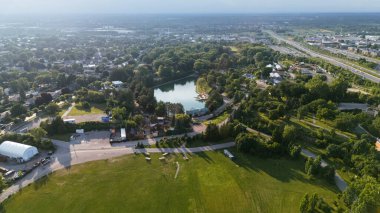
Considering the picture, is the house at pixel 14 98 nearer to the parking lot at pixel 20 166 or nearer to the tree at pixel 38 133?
the tree at pixel 38 133

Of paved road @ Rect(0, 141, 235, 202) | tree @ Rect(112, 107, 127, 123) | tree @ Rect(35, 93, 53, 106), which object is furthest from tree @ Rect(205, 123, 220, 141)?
tree @ Rect(35, 93, 53, 106)

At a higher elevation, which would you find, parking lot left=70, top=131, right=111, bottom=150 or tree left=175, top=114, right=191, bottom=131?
tree left=175, top=114, right=191, bottom=131

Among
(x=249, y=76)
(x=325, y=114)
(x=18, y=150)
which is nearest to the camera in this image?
(x=18, y=150)

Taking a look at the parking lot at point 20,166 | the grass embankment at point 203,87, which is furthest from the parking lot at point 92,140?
the grass embankment at point 203,87

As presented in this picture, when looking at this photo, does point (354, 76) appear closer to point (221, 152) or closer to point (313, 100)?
point (313, 100)

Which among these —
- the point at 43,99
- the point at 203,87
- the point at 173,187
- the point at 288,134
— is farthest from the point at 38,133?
the point at 203,87

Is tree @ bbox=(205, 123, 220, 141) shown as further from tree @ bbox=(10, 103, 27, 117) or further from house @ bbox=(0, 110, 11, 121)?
house @ bbox=(0, 110, 11, 121)

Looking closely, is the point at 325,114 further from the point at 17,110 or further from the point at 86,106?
the point at 17,110
